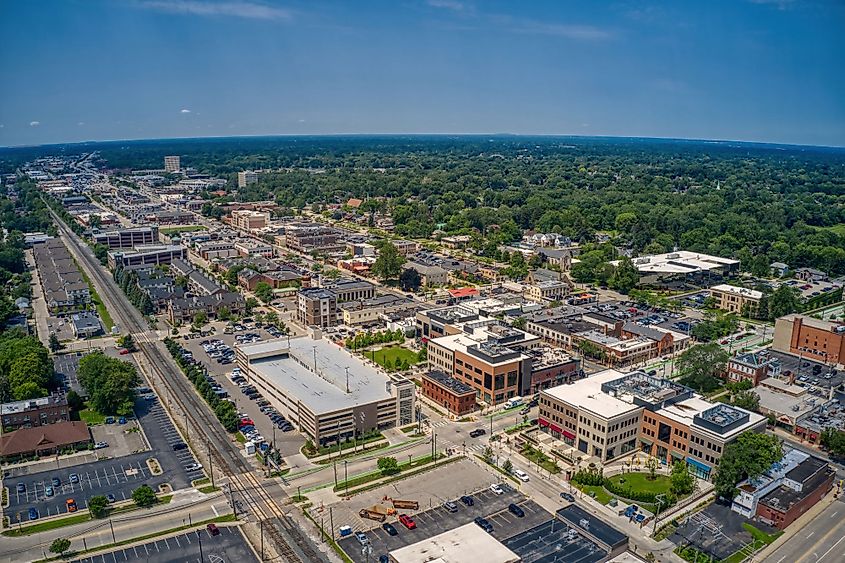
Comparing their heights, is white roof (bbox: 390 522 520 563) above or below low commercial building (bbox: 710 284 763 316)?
below

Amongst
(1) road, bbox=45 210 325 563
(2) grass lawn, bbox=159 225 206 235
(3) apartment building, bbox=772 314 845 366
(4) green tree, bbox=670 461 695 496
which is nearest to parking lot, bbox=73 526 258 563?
(1) road, bbox=45 210 325 563

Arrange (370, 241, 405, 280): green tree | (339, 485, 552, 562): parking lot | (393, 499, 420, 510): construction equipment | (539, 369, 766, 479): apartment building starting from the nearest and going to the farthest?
(339, 485, 552, 562): parking lot < (393, 499, 420, 510): construction equipment < (539, 369, 766, 479): apartment building < (370, 241, 405, 280): green tree

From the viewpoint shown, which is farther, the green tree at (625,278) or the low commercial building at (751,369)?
the green tree at (625,278)

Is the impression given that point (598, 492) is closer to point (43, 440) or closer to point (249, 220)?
point (43, 440)

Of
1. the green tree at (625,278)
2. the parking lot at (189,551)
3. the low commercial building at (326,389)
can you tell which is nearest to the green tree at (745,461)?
the low commercial building at (326,389)

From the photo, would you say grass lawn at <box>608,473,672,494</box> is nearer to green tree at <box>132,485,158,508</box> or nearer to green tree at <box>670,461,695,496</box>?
green tree at <box>670,461,695,496</box>

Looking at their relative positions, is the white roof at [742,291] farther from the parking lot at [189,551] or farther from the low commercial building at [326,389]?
the parking lot at [189,551]
